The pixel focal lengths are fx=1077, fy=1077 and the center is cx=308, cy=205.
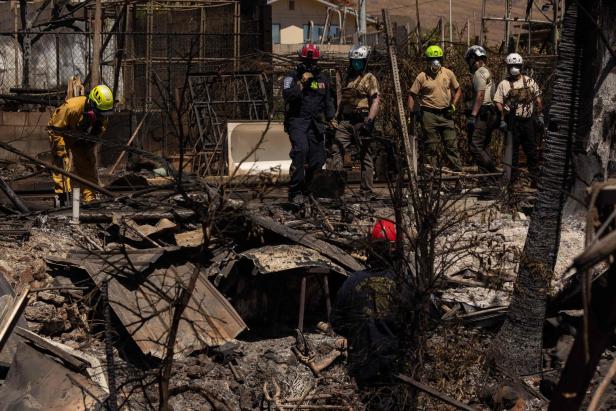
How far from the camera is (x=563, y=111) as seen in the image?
8805 mm

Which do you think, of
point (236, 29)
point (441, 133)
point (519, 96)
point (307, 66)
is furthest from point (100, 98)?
point (236, 29)

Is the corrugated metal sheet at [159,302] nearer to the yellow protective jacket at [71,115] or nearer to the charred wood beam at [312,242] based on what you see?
the charred wood beam at [312,242]

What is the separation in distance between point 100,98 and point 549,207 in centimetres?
579

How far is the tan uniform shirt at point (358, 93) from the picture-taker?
1348 cm

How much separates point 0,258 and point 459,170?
20.7 feet

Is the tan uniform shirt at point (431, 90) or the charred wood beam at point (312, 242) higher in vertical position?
the tan uniform shirt at point (431, 90)

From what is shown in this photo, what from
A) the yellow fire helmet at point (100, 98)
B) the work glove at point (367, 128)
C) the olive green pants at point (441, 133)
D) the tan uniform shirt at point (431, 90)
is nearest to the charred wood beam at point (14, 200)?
the yellow fire helmet at point (100, 98)

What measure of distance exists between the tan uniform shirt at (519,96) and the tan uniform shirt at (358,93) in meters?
1.62

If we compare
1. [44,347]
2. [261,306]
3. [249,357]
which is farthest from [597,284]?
[261,306]

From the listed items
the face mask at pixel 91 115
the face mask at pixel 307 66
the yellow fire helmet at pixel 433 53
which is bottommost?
the face mask at pixel 91 115

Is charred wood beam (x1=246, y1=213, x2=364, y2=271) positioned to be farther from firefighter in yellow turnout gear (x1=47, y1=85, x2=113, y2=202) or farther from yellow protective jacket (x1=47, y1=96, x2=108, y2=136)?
yellow protective jacket (x1=47, y1=96, x2=108, y2=136)

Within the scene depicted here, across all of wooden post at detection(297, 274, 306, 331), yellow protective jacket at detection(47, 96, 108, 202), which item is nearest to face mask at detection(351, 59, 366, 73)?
yellow protective jacket at detection(47, 96, 108, 202)

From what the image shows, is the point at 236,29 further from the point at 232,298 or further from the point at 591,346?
the point at 591,346

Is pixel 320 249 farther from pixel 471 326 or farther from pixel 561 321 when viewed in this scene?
pixel 561 321
